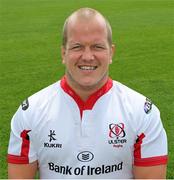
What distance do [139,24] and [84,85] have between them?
14051 mm

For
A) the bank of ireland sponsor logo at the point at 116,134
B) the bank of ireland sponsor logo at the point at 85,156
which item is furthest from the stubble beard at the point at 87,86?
the bank of ireland sponsor logo at the point at 85,156

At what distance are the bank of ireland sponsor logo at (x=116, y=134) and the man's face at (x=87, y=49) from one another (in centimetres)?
29

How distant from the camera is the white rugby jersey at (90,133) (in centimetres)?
285

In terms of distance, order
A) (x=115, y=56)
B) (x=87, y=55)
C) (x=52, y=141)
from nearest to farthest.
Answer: (x=87, y=55), (x=52, y=141), (x=115, y=56)

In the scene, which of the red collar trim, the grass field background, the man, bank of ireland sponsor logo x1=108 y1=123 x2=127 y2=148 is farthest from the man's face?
the grass field background

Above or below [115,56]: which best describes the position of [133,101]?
above

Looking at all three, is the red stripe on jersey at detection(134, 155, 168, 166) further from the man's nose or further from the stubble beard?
the man's nose

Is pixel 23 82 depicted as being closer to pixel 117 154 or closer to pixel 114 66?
pixel 114 66

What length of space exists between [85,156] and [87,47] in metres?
0.62

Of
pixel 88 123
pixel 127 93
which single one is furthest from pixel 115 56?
pixel 88 123

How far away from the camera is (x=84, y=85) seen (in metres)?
2.85

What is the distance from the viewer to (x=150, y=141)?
2875 millimetres

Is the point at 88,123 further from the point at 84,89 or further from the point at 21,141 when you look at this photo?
the point at 21,141

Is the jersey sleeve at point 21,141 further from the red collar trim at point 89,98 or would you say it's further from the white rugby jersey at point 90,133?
the red collar trim at point 89,98
